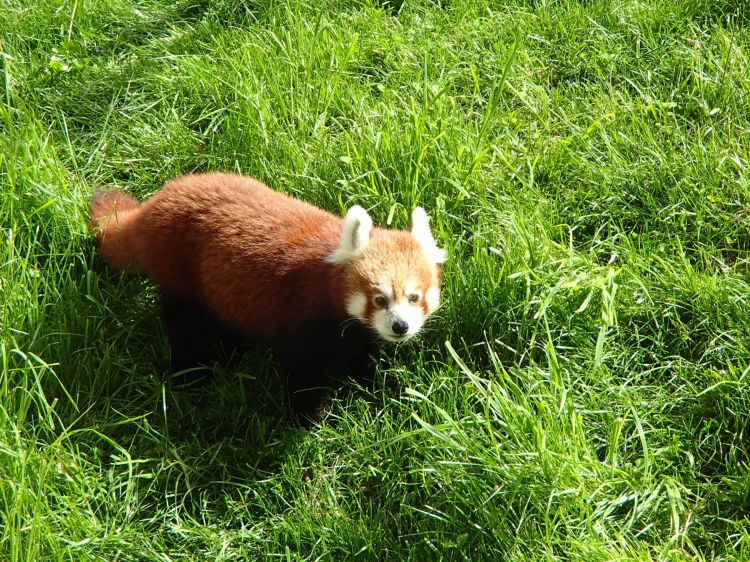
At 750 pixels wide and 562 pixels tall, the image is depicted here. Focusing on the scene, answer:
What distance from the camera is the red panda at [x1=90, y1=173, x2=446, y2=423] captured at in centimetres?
358

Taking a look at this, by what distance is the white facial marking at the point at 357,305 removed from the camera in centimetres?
358

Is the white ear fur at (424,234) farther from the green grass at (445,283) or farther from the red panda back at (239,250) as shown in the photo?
the red panda back at (239,250)

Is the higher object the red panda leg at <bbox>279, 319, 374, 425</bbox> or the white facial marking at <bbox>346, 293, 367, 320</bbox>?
the white facial marking at <bbox>346, 293, 367, 320</bbox>

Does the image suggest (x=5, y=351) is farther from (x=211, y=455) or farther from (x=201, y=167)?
(x=201, y=167)

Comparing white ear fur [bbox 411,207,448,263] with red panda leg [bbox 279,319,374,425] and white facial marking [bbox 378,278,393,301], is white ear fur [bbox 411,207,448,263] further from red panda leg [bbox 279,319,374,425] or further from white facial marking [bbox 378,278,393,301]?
red panda leg [bbox 279,319,374,425]

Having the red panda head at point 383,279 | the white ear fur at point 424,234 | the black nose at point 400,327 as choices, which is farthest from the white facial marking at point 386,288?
the white ear fur at point 424,234

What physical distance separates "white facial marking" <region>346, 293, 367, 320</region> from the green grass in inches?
11.2

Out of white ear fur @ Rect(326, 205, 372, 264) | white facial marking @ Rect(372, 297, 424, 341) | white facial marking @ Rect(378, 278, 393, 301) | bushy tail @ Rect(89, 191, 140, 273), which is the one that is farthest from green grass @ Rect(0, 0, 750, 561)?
white ear fur @ Rect(326, 205, 372, 264)

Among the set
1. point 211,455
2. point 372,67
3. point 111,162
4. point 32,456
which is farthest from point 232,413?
point 372,67

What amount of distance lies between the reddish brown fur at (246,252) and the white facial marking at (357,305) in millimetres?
32

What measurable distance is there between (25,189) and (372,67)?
1.85m

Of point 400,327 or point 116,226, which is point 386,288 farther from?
point 116,226

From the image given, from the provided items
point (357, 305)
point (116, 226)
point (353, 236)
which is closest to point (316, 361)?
point (357, 305)

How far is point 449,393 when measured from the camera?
3.48 metres
